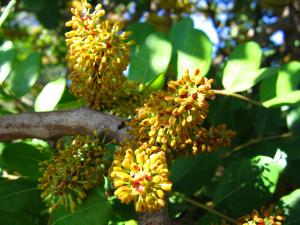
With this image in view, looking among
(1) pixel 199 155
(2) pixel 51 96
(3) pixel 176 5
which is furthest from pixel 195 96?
(3) pixel 176 5

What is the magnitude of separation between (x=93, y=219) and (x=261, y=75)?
0.61 m

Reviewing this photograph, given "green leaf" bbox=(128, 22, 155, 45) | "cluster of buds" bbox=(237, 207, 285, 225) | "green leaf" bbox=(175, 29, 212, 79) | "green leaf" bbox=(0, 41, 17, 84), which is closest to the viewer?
"cluster of buds" bbox=(237, 207, 285, 225)

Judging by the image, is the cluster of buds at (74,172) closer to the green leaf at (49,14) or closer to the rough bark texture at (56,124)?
the rough bark texture at (56,124)

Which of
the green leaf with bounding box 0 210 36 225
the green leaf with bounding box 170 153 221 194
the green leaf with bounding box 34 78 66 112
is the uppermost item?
the green leaf with bounding box 34 78 66 112

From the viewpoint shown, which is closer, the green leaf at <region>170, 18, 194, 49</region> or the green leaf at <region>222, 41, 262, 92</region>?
the green leaf at <region>222, 41, 262, 92</region>

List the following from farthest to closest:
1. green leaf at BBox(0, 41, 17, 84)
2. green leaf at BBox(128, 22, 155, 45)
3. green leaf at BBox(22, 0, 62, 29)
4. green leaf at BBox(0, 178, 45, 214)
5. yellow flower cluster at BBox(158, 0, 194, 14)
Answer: yellow flower cluster at BBox(158, 0, 194, 14) → green leaf at BBox(22, 0, 62, 29) → green leaf at BBox(128, 22, 155, 45) → green leaf at BBox(0, 41, 17, 84) → green leaf at BBox(0, 178, 45, 214)

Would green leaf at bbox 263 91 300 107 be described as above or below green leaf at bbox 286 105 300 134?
above

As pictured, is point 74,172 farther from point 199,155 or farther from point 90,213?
point 199,155

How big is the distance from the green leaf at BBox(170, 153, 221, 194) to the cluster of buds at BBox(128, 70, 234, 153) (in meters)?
0.43

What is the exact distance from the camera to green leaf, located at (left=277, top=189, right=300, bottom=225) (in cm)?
122

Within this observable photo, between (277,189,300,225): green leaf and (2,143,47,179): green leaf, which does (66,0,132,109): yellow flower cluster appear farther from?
(277,189,300,225): green leaf

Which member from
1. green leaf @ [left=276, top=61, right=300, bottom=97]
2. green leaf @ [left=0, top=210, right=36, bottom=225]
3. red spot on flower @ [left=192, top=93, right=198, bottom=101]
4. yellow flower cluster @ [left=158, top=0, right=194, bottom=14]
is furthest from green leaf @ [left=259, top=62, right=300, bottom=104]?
yellow flower cluster @ [left=158, top=0, right=194, bottom=14]

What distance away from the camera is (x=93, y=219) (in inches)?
41.6

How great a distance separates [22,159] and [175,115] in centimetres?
58
